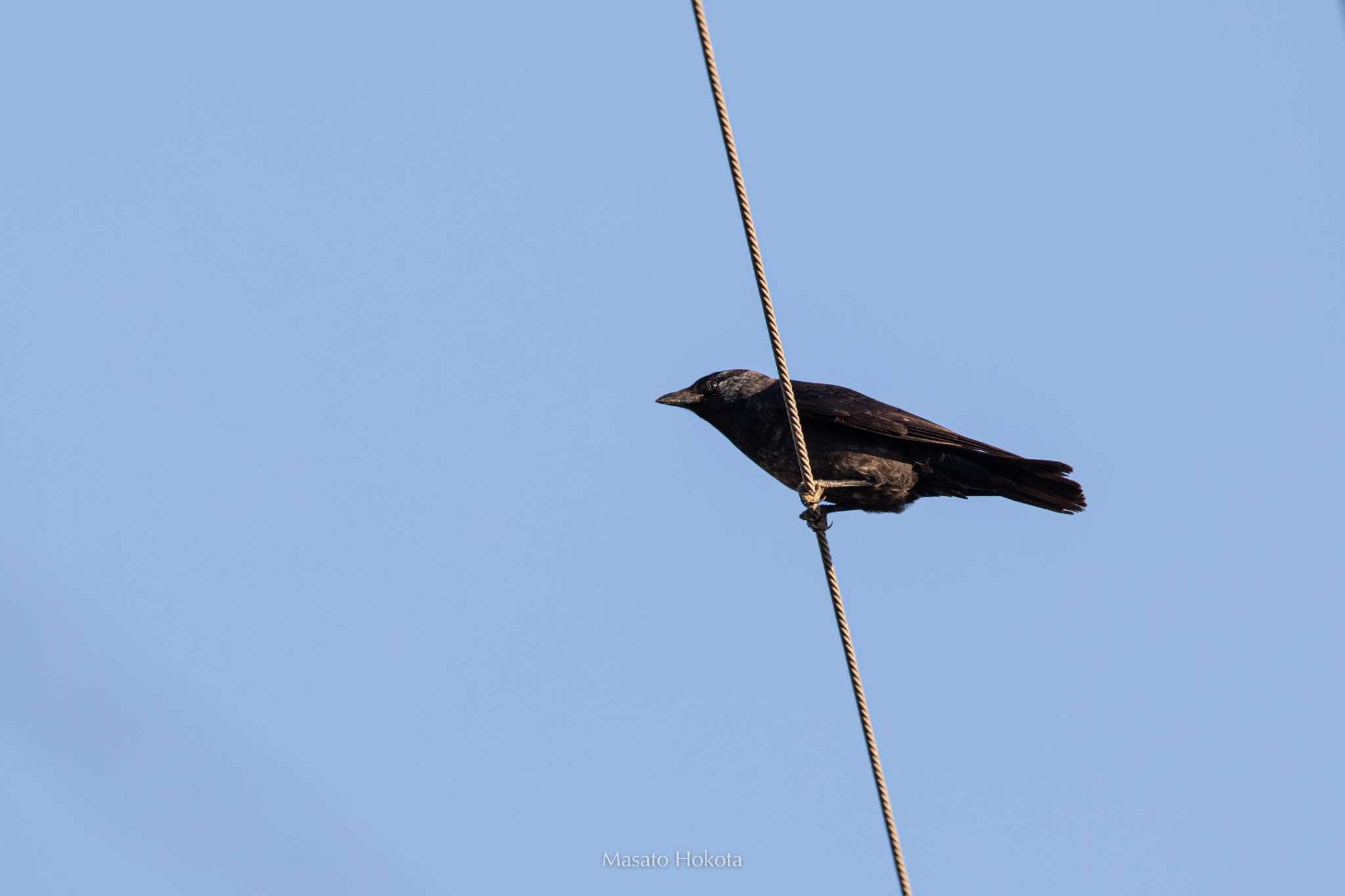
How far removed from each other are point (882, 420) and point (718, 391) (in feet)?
3.90

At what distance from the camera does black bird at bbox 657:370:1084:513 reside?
8680 millimetres

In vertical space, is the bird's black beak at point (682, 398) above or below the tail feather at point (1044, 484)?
above

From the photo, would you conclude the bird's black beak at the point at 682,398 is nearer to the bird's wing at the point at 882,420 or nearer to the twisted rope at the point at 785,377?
the bird's wing at the point at 882,420

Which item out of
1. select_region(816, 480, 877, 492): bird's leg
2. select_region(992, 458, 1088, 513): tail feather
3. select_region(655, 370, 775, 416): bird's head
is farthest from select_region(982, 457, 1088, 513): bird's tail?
select_region(655, 370, 775, 416): bird's head

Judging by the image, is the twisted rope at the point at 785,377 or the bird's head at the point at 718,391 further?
the bird's head at the point at 718,391

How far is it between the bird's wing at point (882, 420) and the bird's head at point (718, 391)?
0.47 m

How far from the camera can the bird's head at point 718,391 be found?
9.34 m

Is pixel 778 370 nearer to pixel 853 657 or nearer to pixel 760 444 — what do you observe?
pixel 853 657

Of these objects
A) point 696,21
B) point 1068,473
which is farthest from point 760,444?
point 696,21

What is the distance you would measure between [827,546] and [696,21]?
8.33ft

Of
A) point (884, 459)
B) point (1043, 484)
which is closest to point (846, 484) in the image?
point (884, 459)

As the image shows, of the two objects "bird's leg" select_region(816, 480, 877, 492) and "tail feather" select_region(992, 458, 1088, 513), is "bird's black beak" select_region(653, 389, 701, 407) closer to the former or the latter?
"bird's leg" select_region(816, 480, 877, 492)

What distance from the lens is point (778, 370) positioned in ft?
20.9

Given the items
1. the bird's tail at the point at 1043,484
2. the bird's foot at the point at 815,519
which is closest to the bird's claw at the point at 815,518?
the bird's foot at the point at 815,519
